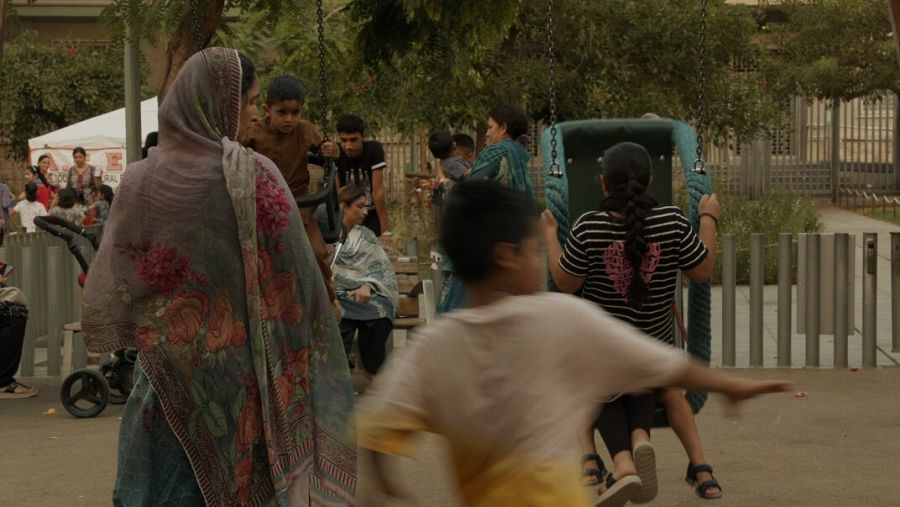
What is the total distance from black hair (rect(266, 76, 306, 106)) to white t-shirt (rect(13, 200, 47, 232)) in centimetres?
1352

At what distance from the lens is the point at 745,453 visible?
802 centimetres

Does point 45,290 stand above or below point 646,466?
above

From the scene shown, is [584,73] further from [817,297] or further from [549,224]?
[549,224]

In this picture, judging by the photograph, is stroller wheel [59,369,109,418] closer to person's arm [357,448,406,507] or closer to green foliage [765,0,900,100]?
person's arm [357,448,406,507]

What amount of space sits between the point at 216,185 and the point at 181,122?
22 cm

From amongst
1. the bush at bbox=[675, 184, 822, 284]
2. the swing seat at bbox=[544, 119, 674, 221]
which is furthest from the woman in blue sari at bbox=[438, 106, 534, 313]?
the bush at bbox=[675, 184, 822, 284]

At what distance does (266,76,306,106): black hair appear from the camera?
711 centimetres

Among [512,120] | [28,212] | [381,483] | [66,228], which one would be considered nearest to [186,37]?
[66,228]

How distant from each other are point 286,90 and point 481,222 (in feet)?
12.8

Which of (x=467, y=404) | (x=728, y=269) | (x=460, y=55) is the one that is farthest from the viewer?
(x=460, y=55)

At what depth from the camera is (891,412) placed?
9.08 m

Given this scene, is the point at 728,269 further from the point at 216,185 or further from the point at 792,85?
the point at 792,85

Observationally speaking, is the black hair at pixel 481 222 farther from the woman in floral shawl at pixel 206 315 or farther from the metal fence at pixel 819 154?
the metal fence at pixel 819 154

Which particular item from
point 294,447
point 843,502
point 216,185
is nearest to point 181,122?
point 216,185
